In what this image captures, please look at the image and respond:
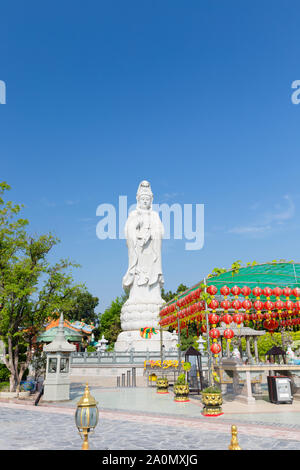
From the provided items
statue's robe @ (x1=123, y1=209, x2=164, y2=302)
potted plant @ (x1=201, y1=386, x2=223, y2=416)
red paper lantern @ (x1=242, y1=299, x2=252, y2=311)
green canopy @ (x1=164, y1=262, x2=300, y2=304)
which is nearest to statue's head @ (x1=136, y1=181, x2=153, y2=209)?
statue's robe @ (x1=123, y1=209, x2=164, y2=302)

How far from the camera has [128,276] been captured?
31.0 metres

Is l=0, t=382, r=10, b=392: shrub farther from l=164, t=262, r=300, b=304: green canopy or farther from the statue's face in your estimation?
the statue's face

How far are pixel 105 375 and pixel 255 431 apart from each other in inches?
597

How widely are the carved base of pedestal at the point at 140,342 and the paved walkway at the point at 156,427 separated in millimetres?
14938

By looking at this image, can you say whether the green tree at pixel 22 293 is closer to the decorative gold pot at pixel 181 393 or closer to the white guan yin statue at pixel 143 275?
the decorative gold pot at pixel 181 393

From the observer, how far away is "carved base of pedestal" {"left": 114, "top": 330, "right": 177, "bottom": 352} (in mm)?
26500

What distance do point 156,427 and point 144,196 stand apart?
25.9 metres

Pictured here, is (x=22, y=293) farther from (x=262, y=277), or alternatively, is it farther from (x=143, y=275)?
(x=143, y=275)

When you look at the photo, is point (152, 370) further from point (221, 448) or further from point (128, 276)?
point (221, 448)

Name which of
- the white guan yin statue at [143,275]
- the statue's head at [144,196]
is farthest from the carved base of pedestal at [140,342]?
the statue's head at [144,196]

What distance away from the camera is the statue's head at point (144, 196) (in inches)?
1286

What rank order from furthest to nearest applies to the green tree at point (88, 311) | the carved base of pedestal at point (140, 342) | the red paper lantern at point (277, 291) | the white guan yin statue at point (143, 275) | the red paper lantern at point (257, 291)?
the green tree at point (88, 311) < the white guan yin statue at point (143, 275) < the carved base of pedestal at point (140, 342) < the red paper lantern at point (277, 291) < the red paper lantern at point (257, 291)
